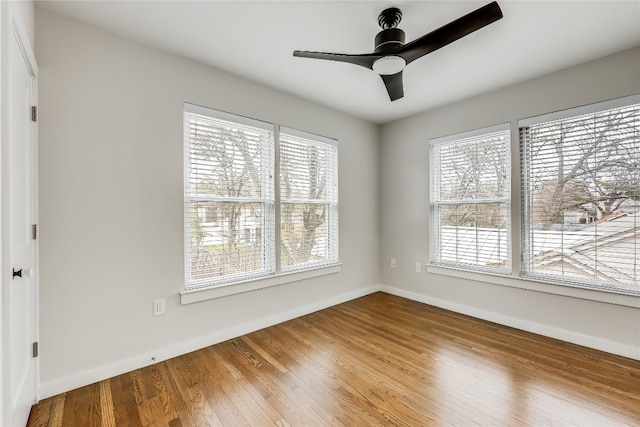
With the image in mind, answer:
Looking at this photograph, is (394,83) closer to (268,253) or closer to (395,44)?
(395,44)

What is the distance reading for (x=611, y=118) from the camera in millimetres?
2426

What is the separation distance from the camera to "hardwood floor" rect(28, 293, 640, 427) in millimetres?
1643

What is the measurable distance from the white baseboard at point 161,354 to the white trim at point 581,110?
2.98 m

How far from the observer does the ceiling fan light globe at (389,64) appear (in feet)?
6.12

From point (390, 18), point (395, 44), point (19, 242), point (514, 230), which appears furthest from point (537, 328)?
point (19, 242)

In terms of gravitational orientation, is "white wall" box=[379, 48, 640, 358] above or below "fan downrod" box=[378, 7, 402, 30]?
below

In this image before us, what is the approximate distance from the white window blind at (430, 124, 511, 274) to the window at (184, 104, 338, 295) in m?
1.32

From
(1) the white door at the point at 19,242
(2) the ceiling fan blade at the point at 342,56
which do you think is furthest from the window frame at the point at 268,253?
(2) the ceiling fan blade at the point at 342,56

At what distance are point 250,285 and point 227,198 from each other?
34.9 inches

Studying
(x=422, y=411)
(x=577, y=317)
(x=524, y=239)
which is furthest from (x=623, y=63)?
(x=422, y=411)

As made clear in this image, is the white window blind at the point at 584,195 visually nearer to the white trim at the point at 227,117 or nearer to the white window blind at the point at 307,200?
the white window blind at the point at 307,200

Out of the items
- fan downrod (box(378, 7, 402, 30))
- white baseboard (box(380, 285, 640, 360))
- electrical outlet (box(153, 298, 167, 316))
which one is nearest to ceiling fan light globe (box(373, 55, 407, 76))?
fan downrod (box(378, 7, 402, 30))

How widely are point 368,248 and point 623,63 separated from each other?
3093mm

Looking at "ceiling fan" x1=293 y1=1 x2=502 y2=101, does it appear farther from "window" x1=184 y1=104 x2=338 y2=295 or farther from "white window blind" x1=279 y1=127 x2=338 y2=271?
"white window blind" x1=279 y1=127 x2=338 y2=271
